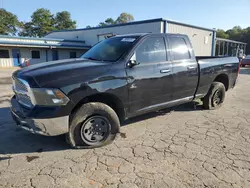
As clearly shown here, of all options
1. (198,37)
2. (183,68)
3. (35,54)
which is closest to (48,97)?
(183,68)

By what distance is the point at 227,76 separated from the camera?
6176 mm

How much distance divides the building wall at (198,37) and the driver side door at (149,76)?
59.2 ft

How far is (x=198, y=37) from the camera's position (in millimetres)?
25266

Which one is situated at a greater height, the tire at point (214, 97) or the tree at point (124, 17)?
the tree at point (124, 17)

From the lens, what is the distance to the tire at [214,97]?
229 inches

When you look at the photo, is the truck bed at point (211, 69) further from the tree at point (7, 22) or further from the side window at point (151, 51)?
the tree at point (7, 22)

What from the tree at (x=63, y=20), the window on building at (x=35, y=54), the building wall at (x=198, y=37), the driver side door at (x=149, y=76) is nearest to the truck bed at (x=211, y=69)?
the driver side door at (x=149, y=76)

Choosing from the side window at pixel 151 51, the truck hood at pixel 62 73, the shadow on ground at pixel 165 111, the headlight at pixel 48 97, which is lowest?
the shadow on ground at pixel 165 111

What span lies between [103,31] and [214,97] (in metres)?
23.7

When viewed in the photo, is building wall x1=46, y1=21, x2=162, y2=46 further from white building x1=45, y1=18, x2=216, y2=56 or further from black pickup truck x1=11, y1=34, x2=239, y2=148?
black pickup truck x1=11, y1=34, x2=239, y2=148

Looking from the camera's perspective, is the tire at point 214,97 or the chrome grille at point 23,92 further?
the tire at point 214,97

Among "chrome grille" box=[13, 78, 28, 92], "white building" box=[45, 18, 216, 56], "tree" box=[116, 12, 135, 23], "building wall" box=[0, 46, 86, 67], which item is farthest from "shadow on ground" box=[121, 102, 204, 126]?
"tree" box=[116, 12, 135, 23]

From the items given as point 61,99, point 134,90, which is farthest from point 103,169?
point 134,90

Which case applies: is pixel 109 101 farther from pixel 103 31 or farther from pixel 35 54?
pixel 35 54
